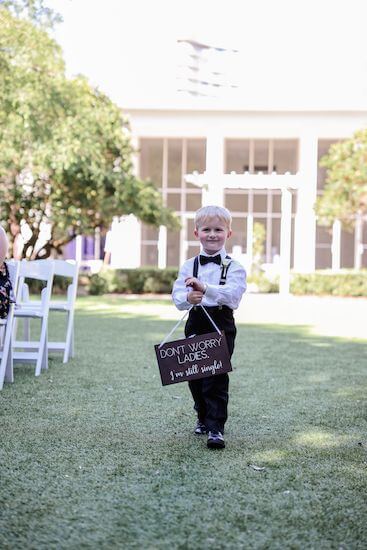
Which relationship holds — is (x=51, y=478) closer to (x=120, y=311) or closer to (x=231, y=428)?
(x=231, y=428)

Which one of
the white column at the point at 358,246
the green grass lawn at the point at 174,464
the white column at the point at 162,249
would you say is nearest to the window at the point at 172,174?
the white column at the point at 162,249

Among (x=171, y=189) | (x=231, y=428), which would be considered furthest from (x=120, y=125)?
(x=231, y=428)

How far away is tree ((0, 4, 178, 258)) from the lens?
13.7 meters

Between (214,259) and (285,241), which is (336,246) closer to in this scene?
(285,241)

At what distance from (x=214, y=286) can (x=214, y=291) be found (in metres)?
0.03

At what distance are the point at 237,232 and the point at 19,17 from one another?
21.1 meters

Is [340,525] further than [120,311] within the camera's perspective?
No

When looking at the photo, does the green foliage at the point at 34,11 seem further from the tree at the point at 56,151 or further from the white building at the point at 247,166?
the white building at the point at 247,166

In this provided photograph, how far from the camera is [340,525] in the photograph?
303cm

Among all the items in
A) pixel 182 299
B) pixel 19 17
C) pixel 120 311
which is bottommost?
pixel 120 311

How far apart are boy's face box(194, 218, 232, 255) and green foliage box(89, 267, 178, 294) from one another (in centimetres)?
1831

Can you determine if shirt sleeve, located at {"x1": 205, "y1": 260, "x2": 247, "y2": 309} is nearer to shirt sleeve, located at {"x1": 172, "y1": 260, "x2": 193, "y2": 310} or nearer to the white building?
shirt sleeve, located at {"x1": 172, "y1": 260, "x2": 193, "y2": 310}

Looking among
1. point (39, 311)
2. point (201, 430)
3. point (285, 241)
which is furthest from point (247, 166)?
point (201, 430)

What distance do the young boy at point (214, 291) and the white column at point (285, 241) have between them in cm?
1632
